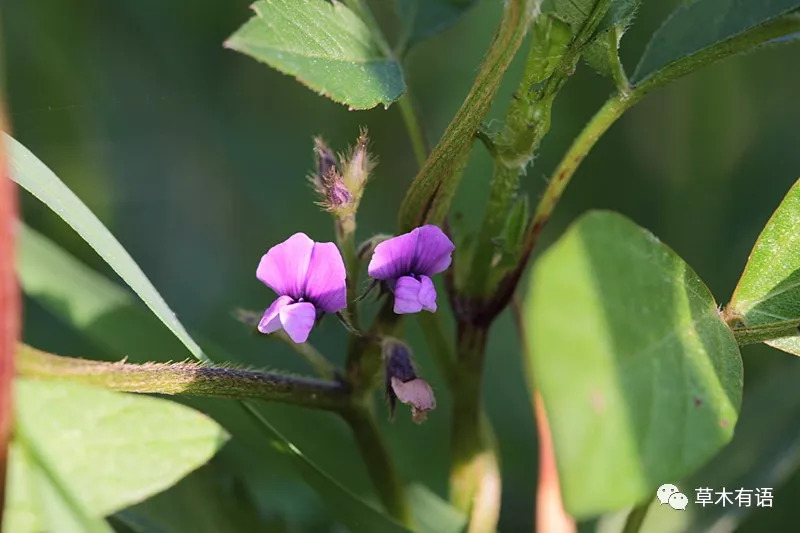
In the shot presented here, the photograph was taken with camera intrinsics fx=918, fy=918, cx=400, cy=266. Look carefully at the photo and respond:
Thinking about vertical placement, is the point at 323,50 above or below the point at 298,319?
above

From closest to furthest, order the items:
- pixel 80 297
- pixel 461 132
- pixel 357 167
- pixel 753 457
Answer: pixel 461 132 → pixel 357 167 → pixel 80 297 → pixel 753 457

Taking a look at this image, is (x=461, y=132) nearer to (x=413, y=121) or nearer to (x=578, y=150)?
(x=578, y=150)

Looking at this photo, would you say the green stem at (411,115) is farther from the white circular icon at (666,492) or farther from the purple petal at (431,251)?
the white circular icon at (666,492)

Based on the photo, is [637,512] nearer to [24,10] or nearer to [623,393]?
[623,393]

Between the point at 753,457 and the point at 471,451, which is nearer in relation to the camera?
the point at 471,451

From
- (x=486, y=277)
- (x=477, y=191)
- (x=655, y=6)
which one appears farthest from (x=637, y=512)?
(x=655, y=6)

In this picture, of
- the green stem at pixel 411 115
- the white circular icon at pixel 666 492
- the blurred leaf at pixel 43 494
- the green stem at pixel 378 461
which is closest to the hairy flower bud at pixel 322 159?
the green stem at pixel 411 115

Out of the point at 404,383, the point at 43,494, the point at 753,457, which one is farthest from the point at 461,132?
the point at 753,457
